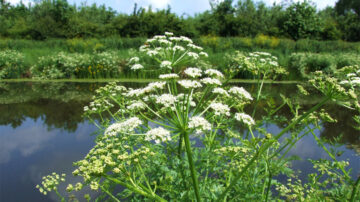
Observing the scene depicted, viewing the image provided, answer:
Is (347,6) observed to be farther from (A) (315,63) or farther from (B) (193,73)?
(B) (193,73)

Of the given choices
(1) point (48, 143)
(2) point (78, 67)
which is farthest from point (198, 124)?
(2) point (78, 67)

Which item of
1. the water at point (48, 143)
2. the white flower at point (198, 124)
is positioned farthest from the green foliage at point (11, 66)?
the white flower at point (198, 124)

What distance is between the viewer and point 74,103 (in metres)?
7.43

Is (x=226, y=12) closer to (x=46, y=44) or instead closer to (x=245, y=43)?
(x=245, y=43)

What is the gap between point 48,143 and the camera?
457cm

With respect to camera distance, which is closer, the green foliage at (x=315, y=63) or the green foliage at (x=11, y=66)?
the green foliage at (x=11, y=66)

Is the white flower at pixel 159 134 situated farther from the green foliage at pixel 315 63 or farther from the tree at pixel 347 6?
the tree at pixel 347 6

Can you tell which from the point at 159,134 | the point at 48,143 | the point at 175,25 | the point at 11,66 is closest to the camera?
the point at 159,134

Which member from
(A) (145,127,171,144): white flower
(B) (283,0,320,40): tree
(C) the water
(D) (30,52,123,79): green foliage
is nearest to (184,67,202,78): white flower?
(A) (145,127,171,144): white flower

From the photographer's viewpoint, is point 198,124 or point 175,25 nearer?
point 198,124

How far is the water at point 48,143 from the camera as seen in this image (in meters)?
3.45

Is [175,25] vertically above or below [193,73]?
above

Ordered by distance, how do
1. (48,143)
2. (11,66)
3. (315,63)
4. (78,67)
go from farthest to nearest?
(315,63) < (78,67) < (11,66) < (48,143)

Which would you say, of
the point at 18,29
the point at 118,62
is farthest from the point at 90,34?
the point at 118,62
